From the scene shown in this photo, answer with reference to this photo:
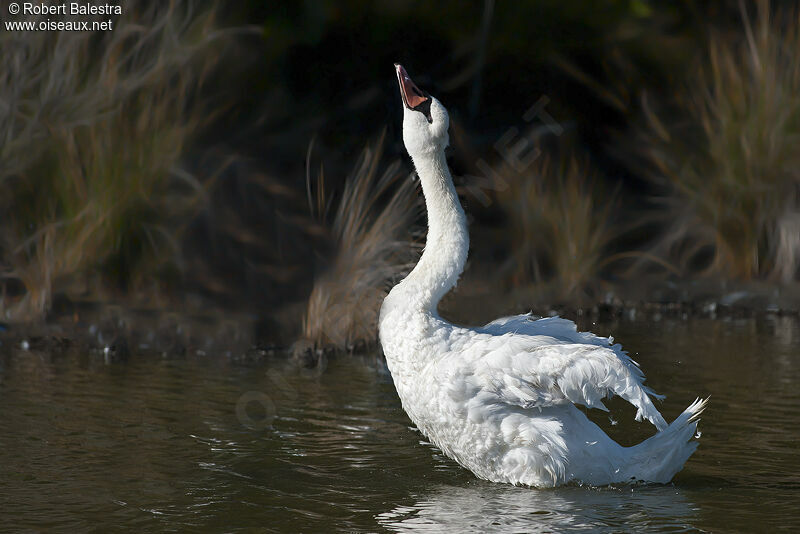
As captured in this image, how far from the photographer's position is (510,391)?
19.3ft

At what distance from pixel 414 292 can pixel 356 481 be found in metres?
0.98

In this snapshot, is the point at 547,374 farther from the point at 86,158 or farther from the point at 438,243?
the point at 86,158

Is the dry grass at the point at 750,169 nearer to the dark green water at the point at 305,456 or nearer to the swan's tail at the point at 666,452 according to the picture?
the dark green water at the point at 305,456

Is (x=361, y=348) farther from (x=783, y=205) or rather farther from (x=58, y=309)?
(x=783, y=205)

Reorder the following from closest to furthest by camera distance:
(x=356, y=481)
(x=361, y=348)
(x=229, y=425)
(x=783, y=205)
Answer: (x=356, y=481)
(x=229, y=425)
(x=361, y=348)
(x=783, y=205)

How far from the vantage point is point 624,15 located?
45.2 feet

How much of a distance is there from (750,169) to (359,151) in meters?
3.83

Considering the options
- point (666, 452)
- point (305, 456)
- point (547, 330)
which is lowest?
point (305, 456)

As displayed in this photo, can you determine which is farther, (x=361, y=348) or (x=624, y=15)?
(x=624, y=15)

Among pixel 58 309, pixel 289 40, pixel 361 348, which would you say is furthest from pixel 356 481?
pixel 289 40

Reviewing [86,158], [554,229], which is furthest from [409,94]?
[554,229]

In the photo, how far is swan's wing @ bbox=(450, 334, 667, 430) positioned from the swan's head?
1.13 meters

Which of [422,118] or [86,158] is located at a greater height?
[86,158]

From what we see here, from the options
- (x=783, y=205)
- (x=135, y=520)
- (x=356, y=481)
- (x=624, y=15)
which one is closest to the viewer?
(x=135, y=520)
